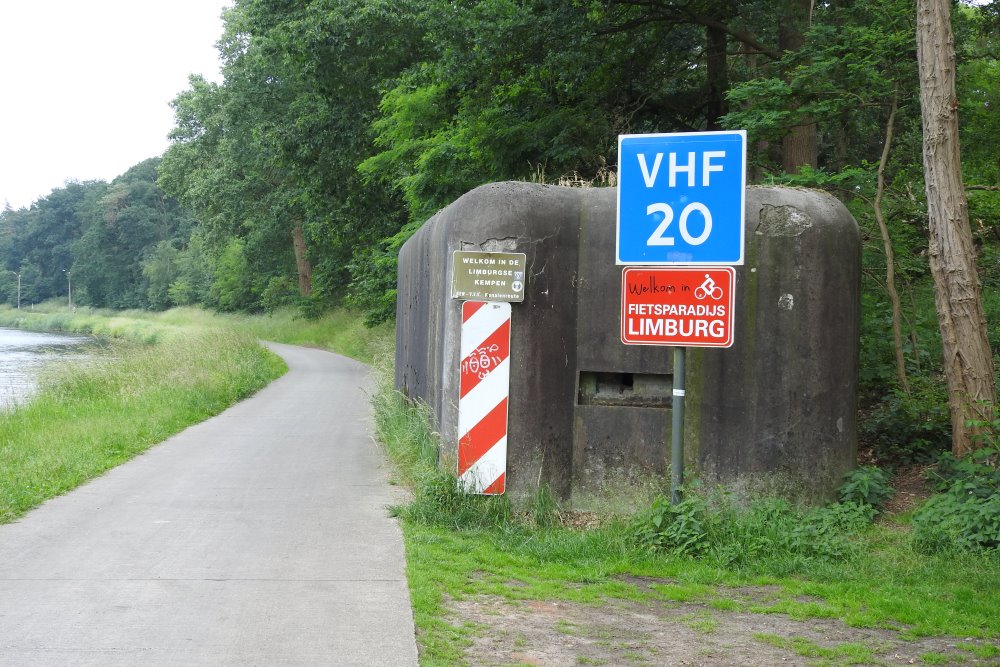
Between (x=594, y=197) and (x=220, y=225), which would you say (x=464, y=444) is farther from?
(x=220, y=225)

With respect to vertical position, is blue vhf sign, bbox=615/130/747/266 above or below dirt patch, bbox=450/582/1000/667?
above

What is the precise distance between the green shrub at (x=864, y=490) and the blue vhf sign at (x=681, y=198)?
2304mm

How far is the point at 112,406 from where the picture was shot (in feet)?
48.8

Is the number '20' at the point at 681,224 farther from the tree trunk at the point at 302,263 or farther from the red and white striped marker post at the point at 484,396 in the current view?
the tree trunk at the point at 302,263

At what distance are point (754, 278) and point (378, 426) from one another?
652 cm

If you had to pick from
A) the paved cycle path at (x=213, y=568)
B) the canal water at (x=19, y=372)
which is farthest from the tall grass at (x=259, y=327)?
the paved cycle path at (x=213, y=568)

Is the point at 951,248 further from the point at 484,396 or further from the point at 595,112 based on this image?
the point at 595,112

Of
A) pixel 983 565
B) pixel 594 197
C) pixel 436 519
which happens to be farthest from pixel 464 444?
pixel 983 565

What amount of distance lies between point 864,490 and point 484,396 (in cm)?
289

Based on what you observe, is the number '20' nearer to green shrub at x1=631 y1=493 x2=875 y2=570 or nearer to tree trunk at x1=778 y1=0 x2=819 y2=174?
green shrub at x1=631 y1=493 x2=875 y2=570

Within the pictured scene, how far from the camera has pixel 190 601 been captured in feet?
17.2

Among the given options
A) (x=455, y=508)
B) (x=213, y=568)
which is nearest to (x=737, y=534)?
(x=455, y=508)

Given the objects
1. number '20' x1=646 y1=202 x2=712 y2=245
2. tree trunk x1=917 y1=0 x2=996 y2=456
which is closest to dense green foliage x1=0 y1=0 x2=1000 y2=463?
tree trunk x1=917 y1=0 x2=996 y2=456

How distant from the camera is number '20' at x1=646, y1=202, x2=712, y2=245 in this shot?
238 inches
